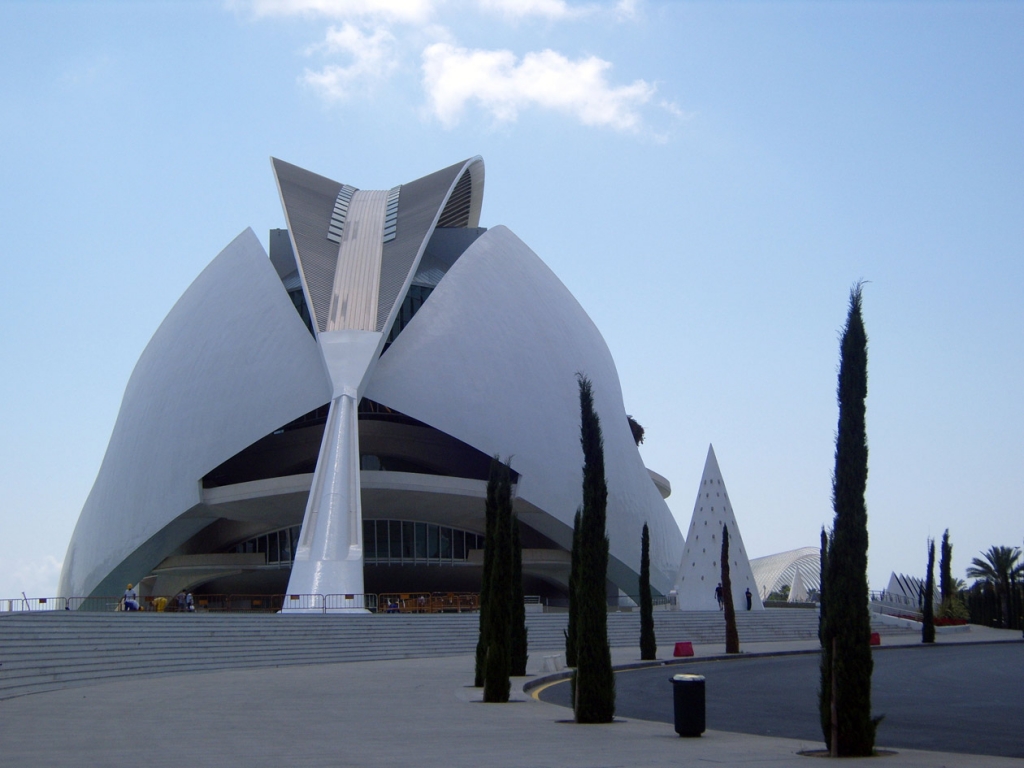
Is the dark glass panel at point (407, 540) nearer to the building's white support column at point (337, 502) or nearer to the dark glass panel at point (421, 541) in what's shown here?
the dark glass panel at point (421, 541)

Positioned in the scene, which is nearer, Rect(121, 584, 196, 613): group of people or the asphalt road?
the asphalt road

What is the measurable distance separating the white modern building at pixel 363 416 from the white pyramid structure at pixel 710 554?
10.3 feet

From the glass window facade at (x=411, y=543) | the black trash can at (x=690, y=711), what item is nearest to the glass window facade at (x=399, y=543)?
the glass window facade at (x=411, y=543)

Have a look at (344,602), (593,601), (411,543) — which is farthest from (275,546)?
(593,601)

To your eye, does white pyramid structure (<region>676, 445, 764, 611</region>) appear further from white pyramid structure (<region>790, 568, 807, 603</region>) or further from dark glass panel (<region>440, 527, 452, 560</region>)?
white pyramid structure (<region>790, 568, 807, 603</region>)

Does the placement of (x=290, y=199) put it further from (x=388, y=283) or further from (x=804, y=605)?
(x=804, y=605)

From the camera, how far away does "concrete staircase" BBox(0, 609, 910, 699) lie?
1877 cm

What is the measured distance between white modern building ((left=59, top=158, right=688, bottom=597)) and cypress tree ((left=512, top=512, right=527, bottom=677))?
52.4 ft

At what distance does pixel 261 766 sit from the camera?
8000mm

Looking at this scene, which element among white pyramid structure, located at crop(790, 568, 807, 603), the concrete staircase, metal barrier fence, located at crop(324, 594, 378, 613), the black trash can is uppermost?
the black trash can

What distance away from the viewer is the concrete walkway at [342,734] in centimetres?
829

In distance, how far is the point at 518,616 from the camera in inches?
714

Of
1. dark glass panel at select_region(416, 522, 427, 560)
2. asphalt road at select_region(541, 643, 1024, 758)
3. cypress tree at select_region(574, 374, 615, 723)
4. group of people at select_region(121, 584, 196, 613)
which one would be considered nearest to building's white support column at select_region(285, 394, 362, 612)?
group of people at select_region(121, 584, 196, 613)

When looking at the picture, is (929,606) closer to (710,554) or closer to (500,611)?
(710,554)
